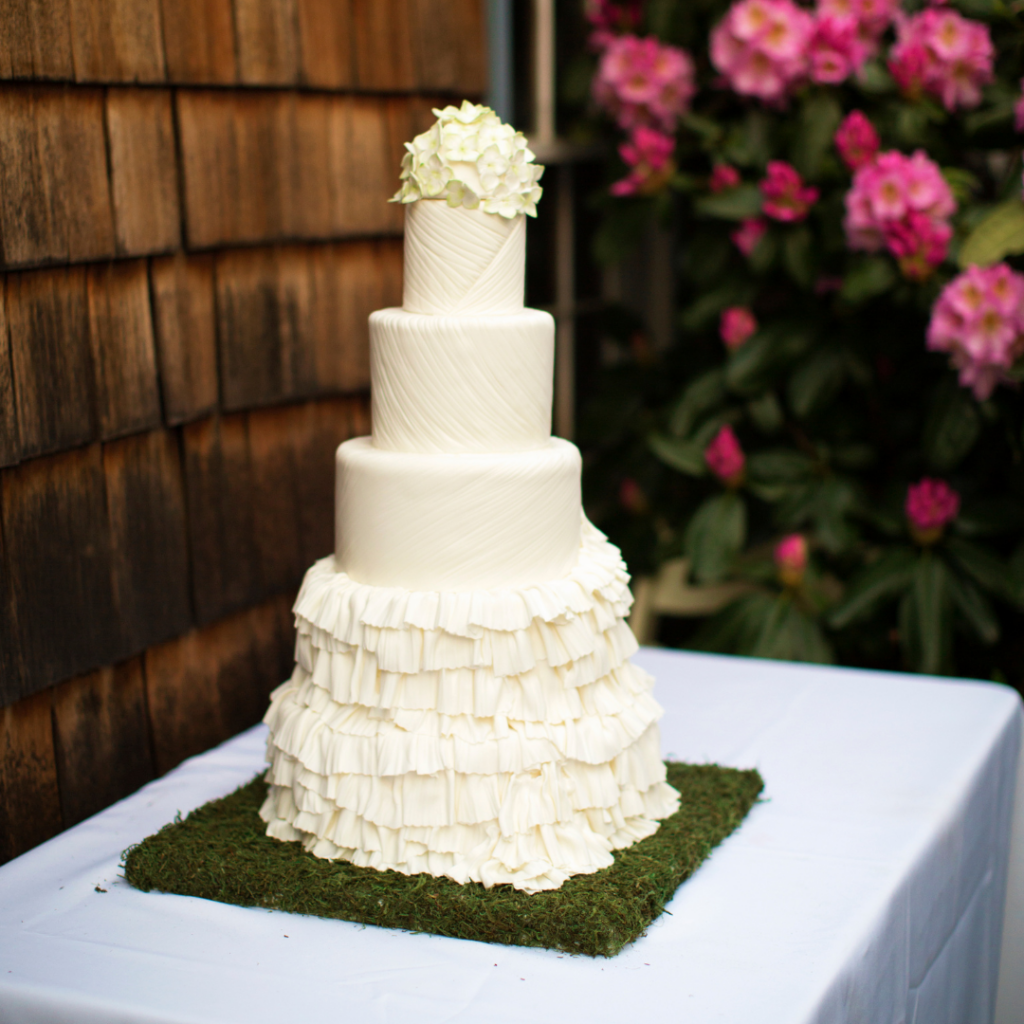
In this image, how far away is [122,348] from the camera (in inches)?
56.8

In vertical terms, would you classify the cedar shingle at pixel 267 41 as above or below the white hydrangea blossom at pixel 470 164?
above

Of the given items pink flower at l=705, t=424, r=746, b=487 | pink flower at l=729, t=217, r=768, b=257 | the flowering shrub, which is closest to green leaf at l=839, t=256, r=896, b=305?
the flowering shrub

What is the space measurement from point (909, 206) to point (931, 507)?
540 mm

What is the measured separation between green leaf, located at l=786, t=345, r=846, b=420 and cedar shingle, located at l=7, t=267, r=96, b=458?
137cm

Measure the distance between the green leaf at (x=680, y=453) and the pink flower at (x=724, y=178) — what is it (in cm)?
51

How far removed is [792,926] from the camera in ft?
3.47

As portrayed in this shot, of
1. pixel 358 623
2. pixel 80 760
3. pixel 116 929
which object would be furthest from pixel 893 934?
pixel 80 760

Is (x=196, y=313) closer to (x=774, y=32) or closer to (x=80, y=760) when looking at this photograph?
(x=80, y=760)

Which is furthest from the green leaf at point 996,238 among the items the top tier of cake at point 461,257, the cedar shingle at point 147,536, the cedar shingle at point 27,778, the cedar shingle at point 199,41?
the cedar shingle at point 27,778

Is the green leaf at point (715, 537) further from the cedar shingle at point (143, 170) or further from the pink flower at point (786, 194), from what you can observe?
the cedar shingle at point (143, 170)

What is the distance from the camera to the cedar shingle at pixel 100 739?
1.43 meters

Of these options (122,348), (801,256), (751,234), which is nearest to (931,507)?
(801,256)

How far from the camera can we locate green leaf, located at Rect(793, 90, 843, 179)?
215 cm

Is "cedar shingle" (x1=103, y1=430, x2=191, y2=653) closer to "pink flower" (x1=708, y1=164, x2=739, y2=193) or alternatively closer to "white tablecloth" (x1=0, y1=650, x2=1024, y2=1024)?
"white tablecloth" (x1=0, y1=650, x2=1024, y2=1024)
